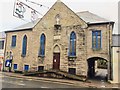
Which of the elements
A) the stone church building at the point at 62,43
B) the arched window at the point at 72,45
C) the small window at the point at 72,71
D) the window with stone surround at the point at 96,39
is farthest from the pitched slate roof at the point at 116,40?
the small window at the point at 72,71

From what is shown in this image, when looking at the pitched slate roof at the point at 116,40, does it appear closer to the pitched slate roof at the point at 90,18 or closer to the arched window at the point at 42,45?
the pitched slate roof at the point at 90,18

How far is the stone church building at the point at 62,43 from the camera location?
862 inches

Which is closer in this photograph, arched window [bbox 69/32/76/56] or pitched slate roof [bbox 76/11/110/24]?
pitched slate roof [bbox 76/11/110/24]

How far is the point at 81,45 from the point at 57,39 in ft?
12.9

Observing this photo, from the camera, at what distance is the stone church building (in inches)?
862

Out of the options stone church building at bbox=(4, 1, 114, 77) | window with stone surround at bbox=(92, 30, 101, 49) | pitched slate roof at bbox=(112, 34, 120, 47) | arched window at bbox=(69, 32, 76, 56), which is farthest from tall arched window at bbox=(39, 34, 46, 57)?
pitched slate roof at bbox=(112, 34, 120, 47)

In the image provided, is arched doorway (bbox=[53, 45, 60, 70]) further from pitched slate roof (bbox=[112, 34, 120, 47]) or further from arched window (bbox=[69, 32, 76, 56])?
pitched slate roof (bbox=[112, 34, 120, 47])

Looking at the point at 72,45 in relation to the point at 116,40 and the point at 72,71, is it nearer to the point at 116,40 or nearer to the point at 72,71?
the point at 72,71

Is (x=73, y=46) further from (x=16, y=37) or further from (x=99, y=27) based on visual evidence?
(x=16, y=37)

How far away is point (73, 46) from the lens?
2353cm

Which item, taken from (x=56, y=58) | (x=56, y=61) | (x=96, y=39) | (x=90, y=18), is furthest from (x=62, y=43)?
(x=90, y=18)

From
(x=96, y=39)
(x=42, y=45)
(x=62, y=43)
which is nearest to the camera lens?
(x=96, y=39)

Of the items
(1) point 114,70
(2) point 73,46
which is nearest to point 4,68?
(2) point 73,46

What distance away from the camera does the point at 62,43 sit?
24.2 metres
